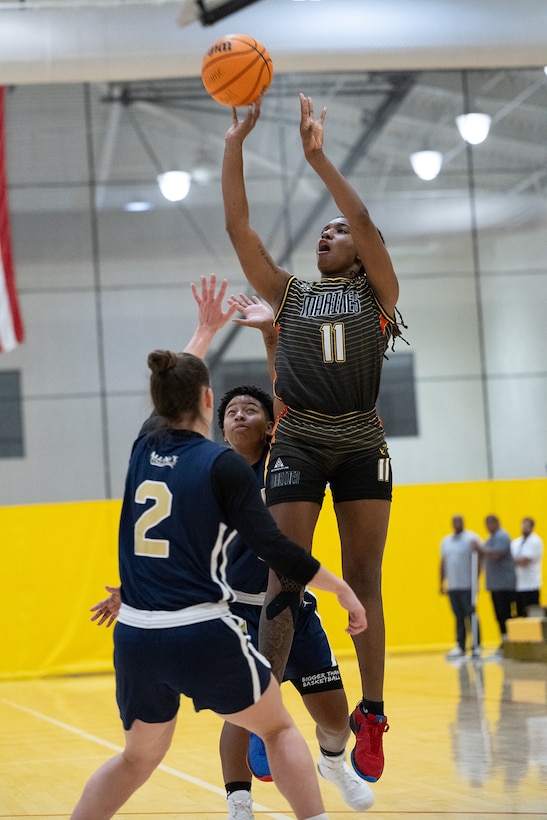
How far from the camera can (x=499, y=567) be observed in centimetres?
1373

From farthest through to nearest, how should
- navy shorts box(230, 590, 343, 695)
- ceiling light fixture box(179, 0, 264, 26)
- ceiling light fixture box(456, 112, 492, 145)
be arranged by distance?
ceiling light fixture box(456, 112, 492, 145), ceiling light fixture box(179, 0, 264, 26), navy shorts box(230, 590, 343, 695)

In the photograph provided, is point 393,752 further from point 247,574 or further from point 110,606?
point 110,606

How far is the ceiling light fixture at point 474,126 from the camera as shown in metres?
16.2

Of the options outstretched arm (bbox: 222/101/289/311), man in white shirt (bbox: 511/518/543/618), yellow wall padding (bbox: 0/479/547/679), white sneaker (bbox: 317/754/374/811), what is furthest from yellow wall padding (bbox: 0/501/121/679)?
outstretched arm (bbox: 222/101/289/311)

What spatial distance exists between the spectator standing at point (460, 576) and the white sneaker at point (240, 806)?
9.40 meters

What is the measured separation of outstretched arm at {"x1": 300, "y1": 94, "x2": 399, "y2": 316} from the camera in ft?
14.1

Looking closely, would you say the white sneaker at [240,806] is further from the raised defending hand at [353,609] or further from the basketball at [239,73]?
the basketball at [239,73]

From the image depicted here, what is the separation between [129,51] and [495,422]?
747cm

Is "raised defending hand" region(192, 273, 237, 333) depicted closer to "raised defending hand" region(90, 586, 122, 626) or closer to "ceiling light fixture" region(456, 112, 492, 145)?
"raised defending hand" region(90, 586, 122, 626)

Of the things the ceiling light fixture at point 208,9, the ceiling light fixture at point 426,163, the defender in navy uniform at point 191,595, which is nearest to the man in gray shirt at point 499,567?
the ceiling light fixture at point 426,163

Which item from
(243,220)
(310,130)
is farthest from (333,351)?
(310,130)

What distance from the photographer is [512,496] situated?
15453 millimetres

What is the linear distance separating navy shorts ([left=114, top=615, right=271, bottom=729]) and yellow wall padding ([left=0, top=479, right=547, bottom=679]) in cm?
1092

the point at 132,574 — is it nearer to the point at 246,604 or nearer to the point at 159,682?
the point at 159,682
